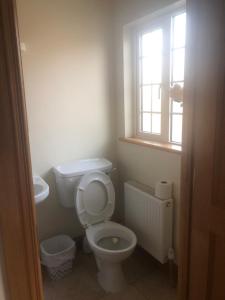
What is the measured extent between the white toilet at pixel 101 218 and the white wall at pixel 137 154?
257 millimetres

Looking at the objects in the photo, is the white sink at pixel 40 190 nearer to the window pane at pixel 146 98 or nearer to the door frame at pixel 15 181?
the door frame at pixel 15 181

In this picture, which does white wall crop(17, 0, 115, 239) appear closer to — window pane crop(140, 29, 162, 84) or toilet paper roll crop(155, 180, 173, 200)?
window pane crop(140, 29, 162, 84)

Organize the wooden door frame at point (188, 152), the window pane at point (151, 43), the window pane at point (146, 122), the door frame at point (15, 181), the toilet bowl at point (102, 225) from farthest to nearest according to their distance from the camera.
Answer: the window pane at point (146, 122), the window pane at point (151, 43), the toilet bowl at point (102, 225), the wooden door frame at point (188, 152), the door frame at point (15, 181)

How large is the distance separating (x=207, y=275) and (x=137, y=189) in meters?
1.05

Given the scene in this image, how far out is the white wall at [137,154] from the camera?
193 cm

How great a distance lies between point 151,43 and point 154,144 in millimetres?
868

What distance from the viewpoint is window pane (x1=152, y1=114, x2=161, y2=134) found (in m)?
2.22

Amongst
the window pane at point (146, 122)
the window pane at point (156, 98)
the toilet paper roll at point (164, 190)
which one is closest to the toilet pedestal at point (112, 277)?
the toilet paper roll at point (164, 190)

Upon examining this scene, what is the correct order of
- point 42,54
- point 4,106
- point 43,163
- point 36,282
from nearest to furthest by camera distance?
point 4,106, point 36,282, point 42,54, point 43,163

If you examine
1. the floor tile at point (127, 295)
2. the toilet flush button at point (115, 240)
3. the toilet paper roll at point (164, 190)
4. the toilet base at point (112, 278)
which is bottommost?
the floor tile at point (127, 295)

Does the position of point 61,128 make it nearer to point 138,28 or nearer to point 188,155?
point 138,28

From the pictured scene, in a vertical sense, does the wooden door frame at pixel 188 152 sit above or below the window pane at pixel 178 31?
below

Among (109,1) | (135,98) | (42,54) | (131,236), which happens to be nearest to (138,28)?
(109,1)

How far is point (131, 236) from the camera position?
6.71 feet
